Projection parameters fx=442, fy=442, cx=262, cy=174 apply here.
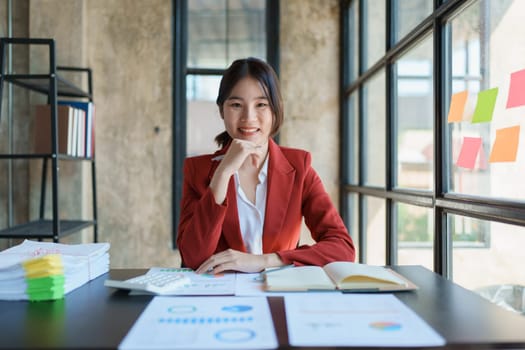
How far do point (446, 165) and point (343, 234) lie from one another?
0.54 m

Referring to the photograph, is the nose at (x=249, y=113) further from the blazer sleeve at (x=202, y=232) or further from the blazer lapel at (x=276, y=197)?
the blazer sleeve at (x=202, y=232)

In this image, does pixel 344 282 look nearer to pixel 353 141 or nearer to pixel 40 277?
pixel 40 277

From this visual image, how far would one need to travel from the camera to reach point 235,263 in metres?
1.21

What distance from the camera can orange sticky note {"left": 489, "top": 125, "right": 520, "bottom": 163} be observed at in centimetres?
124

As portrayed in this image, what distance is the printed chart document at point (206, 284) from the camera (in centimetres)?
99

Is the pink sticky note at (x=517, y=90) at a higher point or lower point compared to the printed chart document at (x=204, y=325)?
higher

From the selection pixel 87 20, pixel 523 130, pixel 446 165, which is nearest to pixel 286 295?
pixel 523 130

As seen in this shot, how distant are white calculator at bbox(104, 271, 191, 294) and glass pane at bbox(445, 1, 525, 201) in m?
0.94

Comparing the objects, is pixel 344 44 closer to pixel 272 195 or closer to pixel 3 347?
pixel 272 195

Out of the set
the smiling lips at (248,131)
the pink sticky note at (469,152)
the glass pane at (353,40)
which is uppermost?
the glass pane at (353,40)

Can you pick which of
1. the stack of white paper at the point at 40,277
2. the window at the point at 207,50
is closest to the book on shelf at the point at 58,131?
the window at the point at 207,50

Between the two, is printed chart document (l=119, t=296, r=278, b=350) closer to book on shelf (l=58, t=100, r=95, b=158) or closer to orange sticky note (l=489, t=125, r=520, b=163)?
orange sticky note (l=489, t=125, r=520, b=163)

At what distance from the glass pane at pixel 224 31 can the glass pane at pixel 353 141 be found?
0.83 m

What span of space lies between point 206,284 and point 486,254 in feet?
3.13
